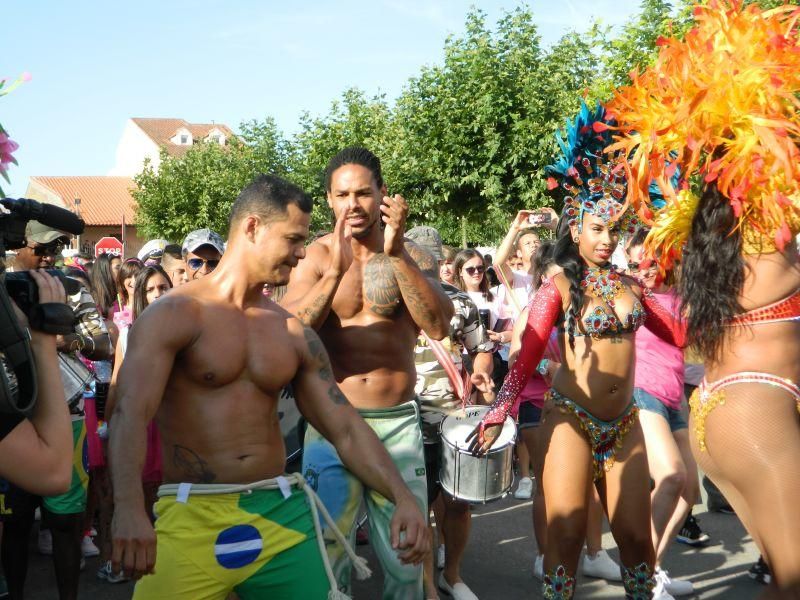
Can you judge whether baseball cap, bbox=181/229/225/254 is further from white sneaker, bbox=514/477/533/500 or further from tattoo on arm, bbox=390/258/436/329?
white sneaker, bbox=514/477/533/500

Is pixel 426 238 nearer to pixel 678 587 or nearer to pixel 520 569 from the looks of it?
pixel 520 569

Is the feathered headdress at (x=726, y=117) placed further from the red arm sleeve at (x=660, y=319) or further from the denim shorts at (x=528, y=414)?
the denim shorts at (x=528, y=414)

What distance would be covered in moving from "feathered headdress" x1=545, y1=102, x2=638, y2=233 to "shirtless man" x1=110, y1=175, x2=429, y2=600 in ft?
6.06

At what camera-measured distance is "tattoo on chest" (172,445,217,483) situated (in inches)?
123

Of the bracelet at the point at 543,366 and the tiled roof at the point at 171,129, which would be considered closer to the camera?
the bracelet at the point at 543,366

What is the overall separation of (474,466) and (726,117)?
209 centimetres

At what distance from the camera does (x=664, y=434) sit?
5414 millimetres

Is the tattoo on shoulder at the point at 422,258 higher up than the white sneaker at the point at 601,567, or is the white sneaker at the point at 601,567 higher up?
the tattoo on shoulder at the point at 422,258

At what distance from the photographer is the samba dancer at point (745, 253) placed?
10.8ft

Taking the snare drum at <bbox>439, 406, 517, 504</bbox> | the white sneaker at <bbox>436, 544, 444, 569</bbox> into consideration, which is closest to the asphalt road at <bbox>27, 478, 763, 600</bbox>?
the white sneaker at <bbox>436, 544, 444, 569</bbox>

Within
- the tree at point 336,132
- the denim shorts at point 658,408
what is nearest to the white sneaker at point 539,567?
the denim shorts at point 658,408

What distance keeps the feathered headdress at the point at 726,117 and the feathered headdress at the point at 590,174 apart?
2.17ft

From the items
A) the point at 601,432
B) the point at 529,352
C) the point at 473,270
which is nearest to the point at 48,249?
the point at 529,352

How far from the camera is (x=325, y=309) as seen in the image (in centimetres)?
413
